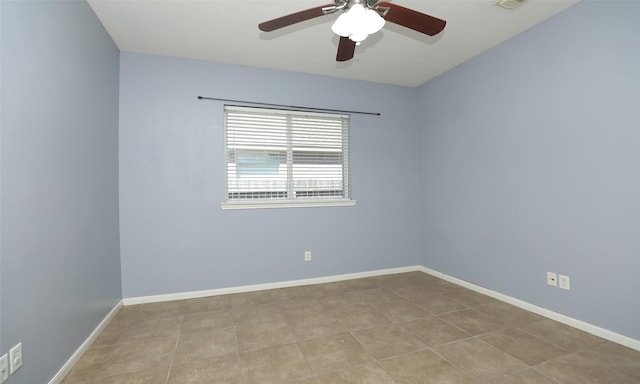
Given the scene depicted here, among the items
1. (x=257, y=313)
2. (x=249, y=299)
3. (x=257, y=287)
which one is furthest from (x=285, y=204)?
(x=257, y=313)

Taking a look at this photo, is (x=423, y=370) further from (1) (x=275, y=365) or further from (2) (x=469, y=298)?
(2) (x=469, y=298)

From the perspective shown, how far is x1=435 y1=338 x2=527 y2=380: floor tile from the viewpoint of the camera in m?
1.70

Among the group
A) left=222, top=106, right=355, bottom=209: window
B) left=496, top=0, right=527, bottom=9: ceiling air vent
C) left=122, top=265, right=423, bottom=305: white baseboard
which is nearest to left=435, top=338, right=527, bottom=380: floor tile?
left=122, top=265, right=423, bottom=305: white baseboard

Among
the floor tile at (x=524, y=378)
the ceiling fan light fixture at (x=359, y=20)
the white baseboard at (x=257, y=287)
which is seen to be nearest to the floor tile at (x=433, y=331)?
the floor tile at (x=524, y=378)

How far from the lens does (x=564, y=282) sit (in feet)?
7.57

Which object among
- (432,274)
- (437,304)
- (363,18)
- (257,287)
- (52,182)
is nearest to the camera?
(363,18)

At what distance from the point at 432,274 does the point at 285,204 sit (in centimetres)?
219

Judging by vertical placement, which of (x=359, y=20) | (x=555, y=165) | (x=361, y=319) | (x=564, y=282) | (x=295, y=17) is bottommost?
(x=361, y=319)

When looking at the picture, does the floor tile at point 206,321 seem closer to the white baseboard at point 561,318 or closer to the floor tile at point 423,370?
the floor tile at point 423,370

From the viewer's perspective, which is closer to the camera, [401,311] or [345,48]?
[345,48]

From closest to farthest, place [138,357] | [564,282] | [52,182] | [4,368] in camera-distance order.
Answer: [4,368], [52,182], [138,357], [564,282]

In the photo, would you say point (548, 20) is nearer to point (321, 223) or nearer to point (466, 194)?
point (466, 194)

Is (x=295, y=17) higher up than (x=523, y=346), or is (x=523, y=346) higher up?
(x=295, y=17)

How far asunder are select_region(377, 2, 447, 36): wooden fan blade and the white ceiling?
66 cm
